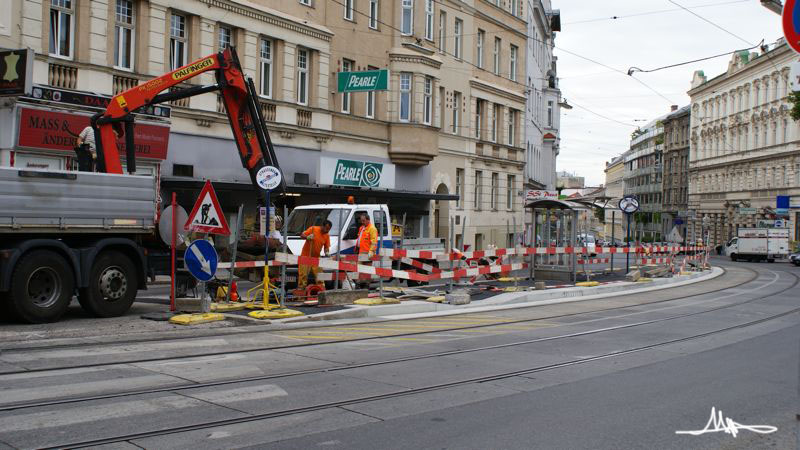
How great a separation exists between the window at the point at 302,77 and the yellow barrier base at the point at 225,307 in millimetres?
16611

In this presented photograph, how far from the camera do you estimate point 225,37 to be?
1051 inches

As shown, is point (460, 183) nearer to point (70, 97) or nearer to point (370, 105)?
point (370, 105)

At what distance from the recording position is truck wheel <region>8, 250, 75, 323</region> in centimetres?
1153

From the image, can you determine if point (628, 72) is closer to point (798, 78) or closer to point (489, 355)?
point (489, 355)

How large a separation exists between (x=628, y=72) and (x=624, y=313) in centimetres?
1796

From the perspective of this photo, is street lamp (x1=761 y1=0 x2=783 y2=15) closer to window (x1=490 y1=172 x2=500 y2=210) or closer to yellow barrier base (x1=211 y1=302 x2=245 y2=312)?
yellow barrier base (x1=211 y1=302 x2=245 y2=312)

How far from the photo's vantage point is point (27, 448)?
584 cm

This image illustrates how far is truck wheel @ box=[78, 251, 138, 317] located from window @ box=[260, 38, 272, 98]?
52.2 feet

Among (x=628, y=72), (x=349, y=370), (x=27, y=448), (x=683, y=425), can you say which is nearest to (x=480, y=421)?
(x=683, y=425)

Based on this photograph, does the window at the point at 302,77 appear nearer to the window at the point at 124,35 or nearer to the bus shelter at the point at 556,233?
the window at the point at 124,35

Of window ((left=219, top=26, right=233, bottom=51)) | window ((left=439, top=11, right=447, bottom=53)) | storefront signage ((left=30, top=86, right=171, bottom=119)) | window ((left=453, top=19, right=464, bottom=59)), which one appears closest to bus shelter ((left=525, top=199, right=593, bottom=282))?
window ((left=219, top=26, right=233, bottom=51))

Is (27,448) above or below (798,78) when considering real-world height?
below

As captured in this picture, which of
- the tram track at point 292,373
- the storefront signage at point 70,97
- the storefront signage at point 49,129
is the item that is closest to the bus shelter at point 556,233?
the tram track at point 292,373

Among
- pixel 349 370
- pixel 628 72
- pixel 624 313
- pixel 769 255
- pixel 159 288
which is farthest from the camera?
pixel 769 255
